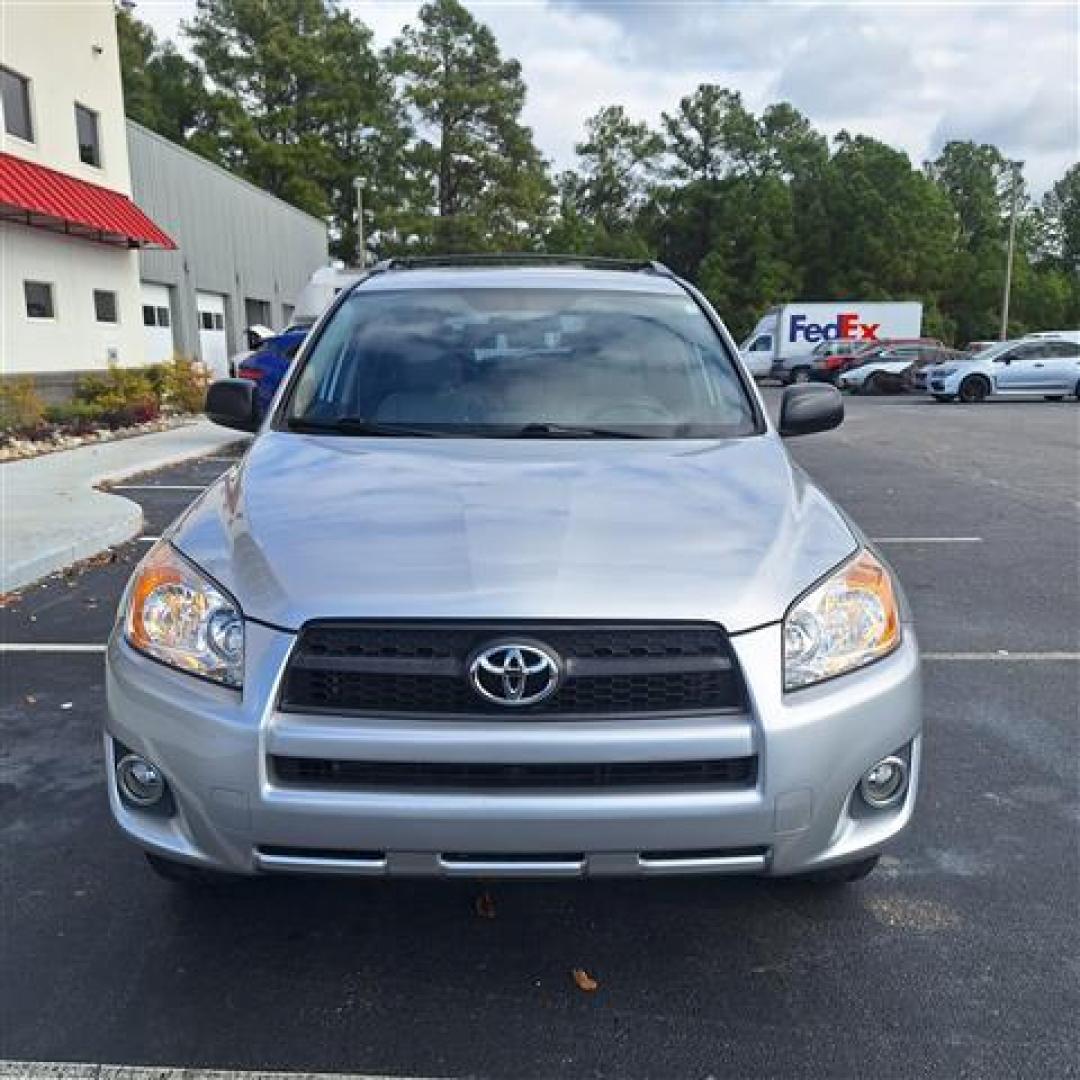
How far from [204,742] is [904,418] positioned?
2069cm

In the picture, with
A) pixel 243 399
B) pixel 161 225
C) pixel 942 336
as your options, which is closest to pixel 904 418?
pixel 161 225

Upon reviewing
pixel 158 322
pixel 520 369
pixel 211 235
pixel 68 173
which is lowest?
pixel 520 369

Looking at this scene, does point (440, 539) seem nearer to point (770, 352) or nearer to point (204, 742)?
point (204, 742)

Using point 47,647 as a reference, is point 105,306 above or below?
above

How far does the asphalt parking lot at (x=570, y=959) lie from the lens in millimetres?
2264

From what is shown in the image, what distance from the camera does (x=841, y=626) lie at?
2.30m

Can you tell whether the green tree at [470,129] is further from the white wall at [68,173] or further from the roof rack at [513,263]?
the roof rack at [513,263]

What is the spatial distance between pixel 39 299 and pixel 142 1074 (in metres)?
17.7

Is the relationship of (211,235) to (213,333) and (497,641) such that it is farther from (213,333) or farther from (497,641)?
(497,641)

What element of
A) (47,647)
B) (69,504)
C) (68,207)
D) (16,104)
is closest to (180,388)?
(68,207)

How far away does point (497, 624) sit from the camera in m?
2.11

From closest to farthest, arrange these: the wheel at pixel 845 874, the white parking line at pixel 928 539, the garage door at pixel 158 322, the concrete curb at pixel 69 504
A: the wheel at pixel 845 874, the concrete curb at pixel 69 504, the white parking line at pixel 928 539, the garage door at pixel 158 322

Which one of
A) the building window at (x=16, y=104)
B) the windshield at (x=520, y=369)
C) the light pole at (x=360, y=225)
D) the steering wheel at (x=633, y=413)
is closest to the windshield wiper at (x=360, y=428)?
the windshield at (x=520, y=369)

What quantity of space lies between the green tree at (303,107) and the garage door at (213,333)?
81.1 ft
